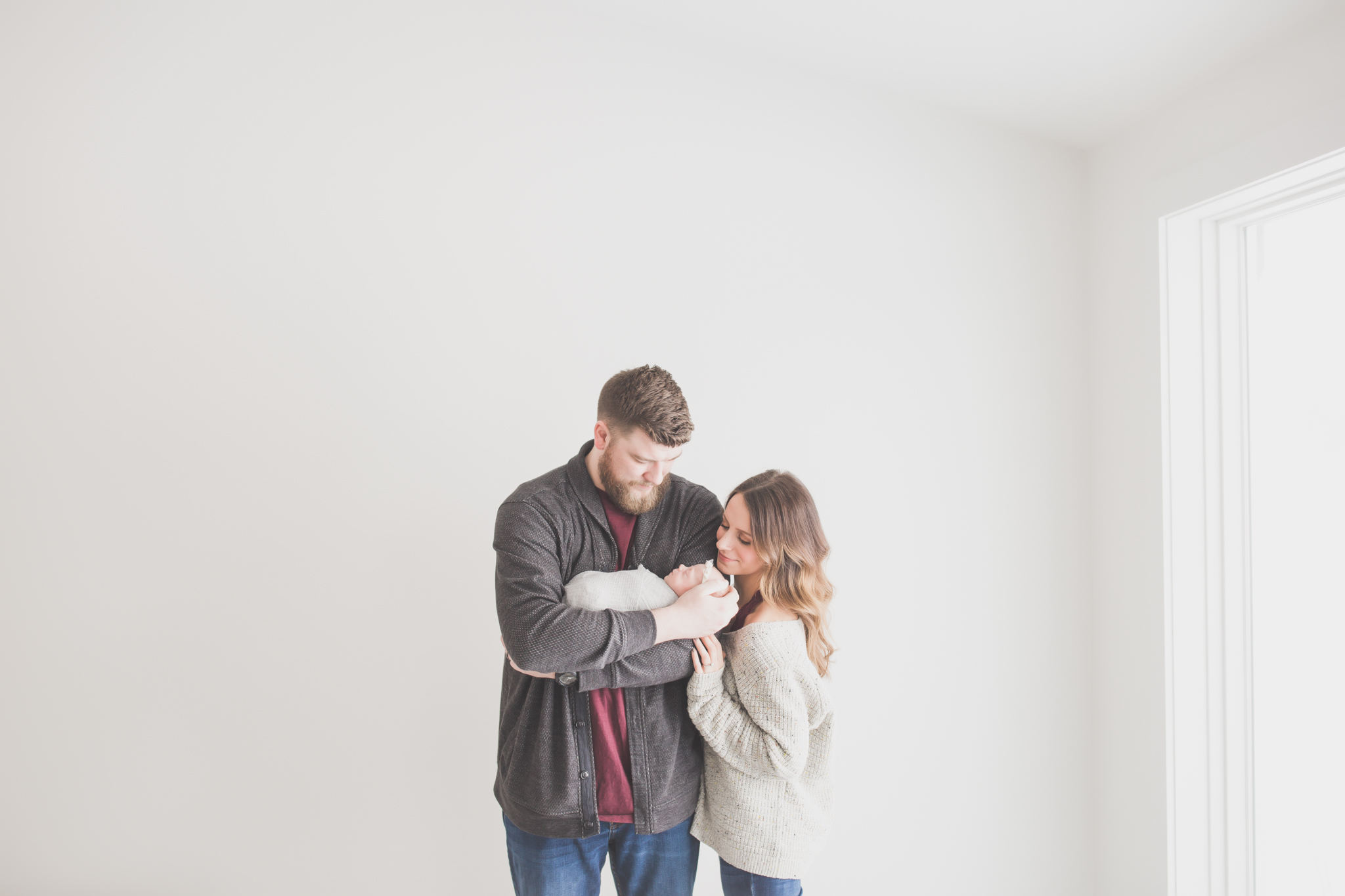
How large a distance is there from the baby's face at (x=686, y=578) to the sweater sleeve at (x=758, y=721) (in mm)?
162

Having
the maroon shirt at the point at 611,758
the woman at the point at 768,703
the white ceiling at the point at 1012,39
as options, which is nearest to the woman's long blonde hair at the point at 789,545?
the woman at the point at 768,703

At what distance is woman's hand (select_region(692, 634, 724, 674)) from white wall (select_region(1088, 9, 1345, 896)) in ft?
5.51

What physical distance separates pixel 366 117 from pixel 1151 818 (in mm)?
3051

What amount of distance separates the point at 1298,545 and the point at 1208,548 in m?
0.22

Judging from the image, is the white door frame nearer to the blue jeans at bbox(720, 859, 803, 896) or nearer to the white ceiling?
the white ceiling

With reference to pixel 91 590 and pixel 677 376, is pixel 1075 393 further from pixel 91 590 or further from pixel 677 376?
pixel 91 590

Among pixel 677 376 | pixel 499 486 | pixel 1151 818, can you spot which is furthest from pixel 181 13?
pixel 1151 818

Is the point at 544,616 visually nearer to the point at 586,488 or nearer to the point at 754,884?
the point at 586,488

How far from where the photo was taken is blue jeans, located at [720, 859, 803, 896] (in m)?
1.44

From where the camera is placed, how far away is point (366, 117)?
186 cm

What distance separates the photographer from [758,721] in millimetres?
1405

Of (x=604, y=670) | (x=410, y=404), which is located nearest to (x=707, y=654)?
(x=604, y=670)

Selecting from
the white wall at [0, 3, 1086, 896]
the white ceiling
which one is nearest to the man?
the white wall at [0, 3, 1086, 896]

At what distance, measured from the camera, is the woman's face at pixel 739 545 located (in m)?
1.49
